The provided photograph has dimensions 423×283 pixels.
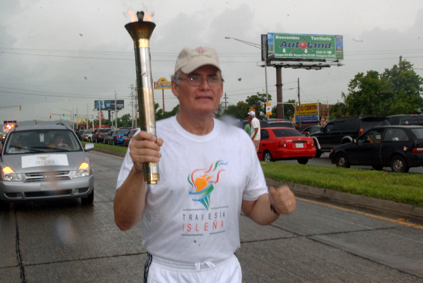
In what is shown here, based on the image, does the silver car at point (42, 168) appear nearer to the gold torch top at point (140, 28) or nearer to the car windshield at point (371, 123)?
the gold torch top at point (140, 28)

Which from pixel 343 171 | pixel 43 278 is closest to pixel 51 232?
pixel 43 278

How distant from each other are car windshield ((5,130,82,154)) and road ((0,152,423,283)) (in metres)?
1.56

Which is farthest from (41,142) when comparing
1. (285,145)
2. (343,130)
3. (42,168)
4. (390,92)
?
(390,92)

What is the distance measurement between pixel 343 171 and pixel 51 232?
865 centimetres

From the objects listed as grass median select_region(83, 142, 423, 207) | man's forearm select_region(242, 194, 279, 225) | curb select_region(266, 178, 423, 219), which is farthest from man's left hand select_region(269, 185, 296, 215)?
grass median select_region(83, 142, 423, 207)

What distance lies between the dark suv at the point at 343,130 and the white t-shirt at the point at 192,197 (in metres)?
18.9

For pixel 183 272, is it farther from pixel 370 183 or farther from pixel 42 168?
pixel 370 183

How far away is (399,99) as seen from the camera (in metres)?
39.8

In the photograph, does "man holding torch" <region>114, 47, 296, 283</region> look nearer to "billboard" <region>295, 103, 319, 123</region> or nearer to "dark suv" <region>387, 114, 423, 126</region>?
"dark suv" <region>387, 114, 423, 126</region>

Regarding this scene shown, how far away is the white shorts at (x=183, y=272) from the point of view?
218 cm

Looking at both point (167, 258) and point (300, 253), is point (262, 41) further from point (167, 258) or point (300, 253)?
point (167, 258)

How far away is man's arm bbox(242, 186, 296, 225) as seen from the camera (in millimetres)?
2211

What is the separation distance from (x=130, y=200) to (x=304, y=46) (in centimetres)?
5542

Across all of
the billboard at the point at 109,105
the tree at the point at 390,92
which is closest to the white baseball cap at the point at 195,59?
the tree at the point at 390,92
